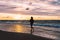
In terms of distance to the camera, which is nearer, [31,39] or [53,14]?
[31,39]

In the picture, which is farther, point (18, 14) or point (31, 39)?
point (18, 14)

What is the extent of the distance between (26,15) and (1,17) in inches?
280

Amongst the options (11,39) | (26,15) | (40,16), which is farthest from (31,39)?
(40,16)

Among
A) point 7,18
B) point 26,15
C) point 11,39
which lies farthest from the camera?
point 7,18

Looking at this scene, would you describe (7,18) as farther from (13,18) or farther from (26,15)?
(26,15)

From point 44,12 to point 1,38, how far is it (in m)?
36.1

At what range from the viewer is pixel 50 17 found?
168 ft

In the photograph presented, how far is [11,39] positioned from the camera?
13.2 metres

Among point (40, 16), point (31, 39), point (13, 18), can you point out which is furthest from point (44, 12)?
point (31, 39)

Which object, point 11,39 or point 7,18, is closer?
point 11,39

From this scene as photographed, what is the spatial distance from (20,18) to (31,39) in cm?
3764

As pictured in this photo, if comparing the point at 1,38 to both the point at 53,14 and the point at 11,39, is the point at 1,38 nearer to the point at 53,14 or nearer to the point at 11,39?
the point at 11,39

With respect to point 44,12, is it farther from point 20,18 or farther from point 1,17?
point 1,17

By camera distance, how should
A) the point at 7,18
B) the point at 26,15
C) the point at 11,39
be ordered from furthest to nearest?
the point at 7,18 < the point at 26,15 < the point at 11,39
